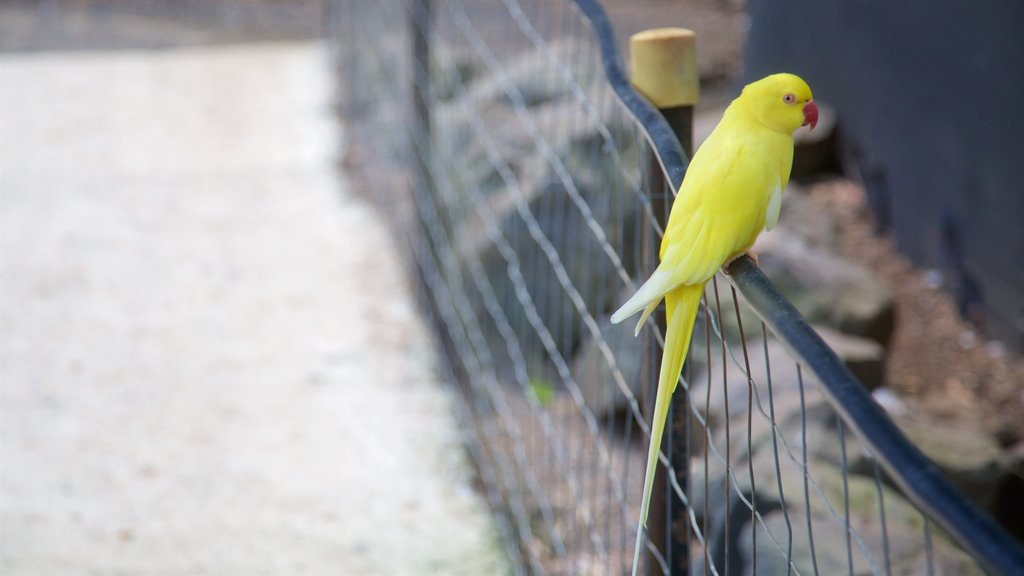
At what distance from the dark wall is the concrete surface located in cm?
182

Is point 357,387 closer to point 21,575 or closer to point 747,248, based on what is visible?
point 21,575

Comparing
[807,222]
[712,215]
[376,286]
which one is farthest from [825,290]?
[712,215]

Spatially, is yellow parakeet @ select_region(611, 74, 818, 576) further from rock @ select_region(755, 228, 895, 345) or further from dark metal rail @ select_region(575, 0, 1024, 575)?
rock @ select_region(755, 228, 895, 345)

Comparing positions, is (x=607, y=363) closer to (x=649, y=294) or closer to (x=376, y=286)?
(x=376, y=286)

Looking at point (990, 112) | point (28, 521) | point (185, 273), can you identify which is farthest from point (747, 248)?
point (185, 273)

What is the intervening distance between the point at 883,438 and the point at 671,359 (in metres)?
0.37

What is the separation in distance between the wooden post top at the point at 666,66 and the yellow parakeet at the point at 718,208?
161mm

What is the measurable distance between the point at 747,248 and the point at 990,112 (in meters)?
2.53

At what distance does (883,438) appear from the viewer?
0.85 m

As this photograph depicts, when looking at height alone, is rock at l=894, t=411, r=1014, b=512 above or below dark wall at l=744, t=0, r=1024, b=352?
below

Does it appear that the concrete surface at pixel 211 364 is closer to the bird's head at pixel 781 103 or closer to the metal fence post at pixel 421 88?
the metal fence post at pixel 421 88

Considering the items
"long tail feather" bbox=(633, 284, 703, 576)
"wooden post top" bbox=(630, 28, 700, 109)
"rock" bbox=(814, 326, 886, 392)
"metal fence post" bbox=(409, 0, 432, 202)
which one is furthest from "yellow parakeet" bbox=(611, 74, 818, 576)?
"metal fence post" bbox=(409, 0, 432, 202)

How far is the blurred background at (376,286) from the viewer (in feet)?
8.50

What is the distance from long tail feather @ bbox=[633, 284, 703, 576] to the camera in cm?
117
